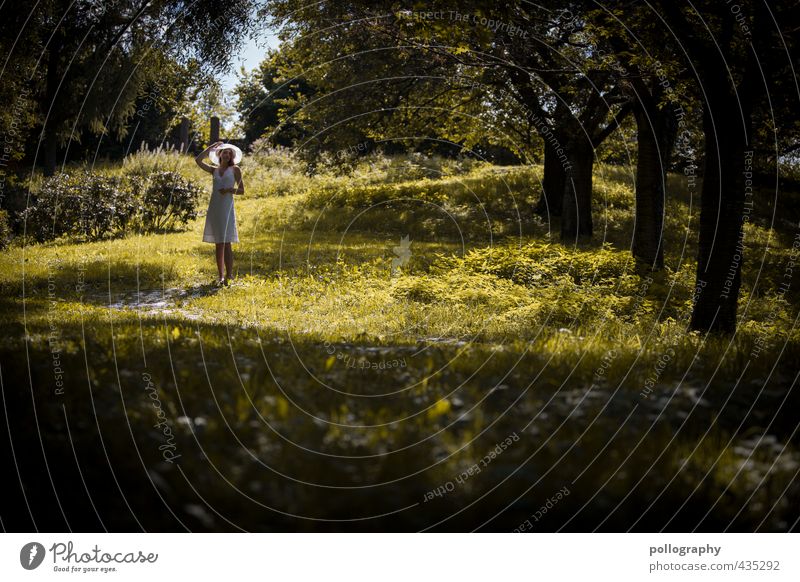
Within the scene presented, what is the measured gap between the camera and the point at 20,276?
1343 centimetres

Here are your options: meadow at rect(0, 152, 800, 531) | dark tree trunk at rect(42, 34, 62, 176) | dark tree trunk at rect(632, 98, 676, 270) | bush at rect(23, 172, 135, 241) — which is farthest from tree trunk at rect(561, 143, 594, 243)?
dark tree trunk at rect(42, 34, 62, 176)

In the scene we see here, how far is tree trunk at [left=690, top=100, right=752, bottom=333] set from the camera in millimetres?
8914

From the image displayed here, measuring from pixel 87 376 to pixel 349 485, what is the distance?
2.61 meters

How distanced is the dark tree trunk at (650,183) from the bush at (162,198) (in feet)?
48.4

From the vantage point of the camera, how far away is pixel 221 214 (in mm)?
13547

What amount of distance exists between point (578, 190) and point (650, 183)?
4333mm

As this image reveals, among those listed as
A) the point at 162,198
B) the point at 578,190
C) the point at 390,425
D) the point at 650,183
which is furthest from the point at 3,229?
the point at 578,190

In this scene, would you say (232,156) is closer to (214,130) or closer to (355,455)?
(214,130)

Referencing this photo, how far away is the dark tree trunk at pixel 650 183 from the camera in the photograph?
16031mm

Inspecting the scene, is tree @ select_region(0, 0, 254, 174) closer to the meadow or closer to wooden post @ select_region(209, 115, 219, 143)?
wooden post @ select_region(209, 115, 219, 143)

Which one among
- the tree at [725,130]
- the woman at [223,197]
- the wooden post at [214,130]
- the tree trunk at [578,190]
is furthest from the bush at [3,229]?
the tree trunk at [578,190]

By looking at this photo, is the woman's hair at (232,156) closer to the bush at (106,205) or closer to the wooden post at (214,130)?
the wooden post at (214,130)

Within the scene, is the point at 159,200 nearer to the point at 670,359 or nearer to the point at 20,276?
the point at 20,276
